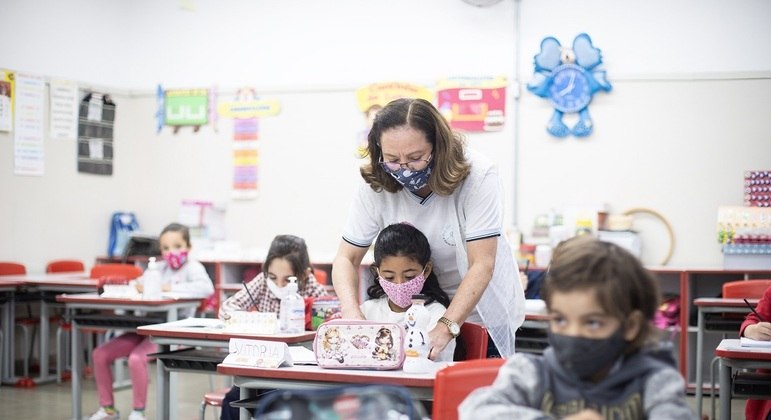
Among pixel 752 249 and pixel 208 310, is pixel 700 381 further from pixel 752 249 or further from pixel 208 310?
pixel 208 310

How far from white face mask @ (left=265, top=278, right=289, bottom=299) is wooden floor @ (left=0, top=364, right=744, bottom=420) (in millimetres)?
1187

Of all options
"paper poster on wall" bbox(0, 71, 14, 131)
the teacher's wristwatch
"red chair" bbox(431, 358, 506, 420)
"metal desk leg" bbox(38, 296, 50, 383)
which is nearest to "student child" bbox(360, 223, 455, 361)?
the teacher's wristwatch

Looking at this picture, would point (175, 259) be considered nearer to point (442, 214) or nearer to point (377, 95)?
point (377, 95)

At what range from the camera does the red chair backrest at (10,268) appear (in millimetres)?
6770

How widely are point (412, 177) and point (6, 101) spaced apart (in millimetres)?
5407

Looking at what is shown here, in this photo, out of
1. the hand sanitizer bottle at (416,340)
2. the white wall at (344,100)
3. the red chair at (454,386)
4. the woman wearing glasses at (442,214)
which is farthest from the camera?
the white wall at (344,100)

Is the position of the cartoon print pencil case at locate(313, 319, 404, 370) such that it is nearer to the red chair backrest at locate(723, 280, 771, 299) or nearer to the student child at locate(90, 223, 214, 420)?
the student child at locate(90, 223, 214, 420)

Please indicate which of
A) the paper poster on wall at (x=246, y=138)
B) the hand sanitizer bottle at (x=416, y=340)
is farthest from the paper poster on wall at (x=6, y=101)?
the hand sanitizer bottle at (x=416, y=340)

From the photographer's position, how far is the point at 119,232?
A: 7992 millimetres

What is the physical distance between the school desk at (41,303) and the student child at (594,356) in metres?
5.13

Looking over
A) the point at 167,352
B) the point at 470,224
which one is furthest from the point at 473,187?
the point at 167,352

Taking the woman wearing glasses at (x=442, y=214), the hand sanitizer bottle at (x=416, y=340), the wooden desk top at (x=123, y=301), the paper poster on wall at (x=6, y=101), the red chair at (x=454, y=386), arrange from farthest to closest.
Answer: the paper poster on wall at (x=6, y=101) < the wooden desk top at (x=123, y=301) < the woman wearing glasses at (x=442, y=214) < the hand sanitizer bottle at (x=416, y=340) < the red chair at (x=454, y=386)

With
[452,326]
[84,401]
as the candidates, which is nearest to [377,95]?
[84,401]

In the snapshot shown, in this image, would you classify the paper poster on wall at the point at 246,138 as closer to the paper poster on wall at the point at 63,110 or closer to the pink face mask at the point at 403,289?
the paper poster on wall at the point at 63,110
